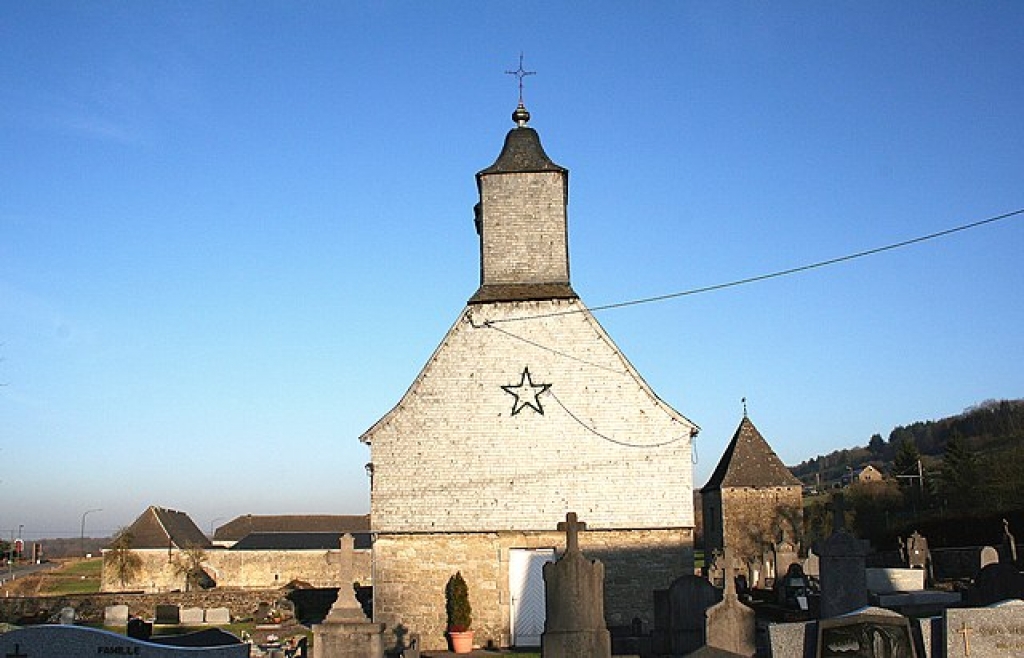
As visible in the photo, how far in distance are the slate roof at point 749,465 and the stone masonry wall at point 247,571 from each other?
67.8 feet

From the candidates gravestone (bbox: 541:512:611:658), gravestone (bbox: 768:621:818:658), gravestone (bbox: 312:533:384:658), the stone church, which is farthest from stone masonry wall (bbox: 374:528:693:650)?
gravestone (bbox: 768:621:818:658)

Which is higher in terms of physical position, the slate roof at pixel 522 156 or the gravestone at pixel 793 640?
the slate roof at pixel 522 156

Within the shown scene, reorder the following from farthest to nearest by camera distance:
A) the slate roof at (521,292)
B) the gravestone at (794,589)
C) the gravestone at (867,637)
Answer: the slate roof at (521,292) < the gravestone at (794,589) < the gravestone at (867,637)

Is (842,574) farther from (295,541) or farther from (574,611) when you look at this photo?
(295,541)

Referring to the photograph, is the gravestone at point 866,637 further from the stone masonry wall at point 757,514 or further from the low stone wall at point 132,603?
the stone masonry wall at point 757,514

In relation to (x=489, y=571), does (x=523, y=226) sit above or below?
above

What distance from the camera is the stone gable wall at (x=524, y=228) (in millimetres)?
23203

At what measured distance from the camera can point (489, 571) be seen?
21.1m

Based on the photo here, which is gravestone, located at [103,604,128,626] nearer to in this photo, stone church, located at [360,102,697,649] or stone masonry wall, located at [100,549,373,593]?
stone church, located at [360,102,697,649]

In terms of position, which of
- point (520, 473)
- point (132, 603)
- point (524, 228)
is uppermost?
point (524, 228)

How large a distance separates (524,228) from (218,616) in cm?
1566

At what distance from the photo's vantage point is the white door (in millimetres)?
21156

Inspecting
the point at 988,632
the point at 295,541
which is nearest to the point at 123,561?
the point at 295,541

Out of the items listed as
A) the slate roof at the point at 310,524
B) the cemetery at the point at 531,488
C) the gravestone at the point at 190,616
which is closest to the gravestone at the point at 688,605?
the cemetery at the point at 531,488
